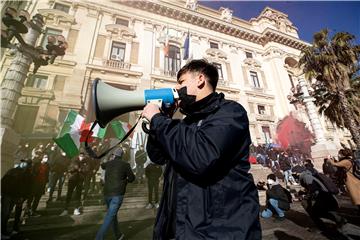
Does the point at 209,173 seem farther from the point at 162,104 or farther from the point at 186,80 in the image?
the point at 186,80

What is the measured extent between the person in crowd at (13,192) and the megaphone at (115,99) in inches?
185

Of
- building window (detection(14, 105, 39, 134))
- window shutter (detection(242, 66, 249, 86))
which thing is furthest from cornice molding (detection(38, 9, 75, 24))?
window shutter (detection(242, 66, 249, 86))

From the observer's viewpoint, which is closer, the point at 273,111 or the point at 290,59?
the point at 273,111

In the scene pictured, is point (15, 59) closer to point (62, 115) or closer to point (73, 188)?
point (73, 188)

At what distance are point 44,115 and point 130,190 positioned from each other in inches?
351

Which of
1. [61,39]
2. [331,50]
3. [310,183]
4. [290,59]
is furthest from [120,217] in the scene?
[290,59]

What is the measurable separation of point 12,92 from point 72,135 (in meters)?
4.20

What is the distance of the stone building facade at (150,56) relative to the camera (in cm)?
1374

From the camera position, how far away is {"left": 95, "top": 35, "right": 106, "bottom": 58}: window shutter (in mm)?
16734

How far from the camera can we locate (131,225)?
5.30 meters

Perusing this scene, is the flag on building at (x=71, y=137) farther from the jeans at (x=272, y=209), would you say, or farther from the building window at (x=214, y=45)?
the building window at (x=214, y=45)

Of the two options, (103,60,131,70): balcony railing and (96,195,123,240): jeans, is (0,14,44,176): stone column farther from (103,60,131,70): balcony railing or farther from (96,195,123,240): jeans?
(103,60,131,70): balcony railing

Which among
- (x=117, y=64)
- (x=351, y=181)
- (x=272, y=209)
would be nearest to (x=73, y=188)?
(x=272, y=209)

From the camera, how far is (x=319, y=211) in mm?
4223
